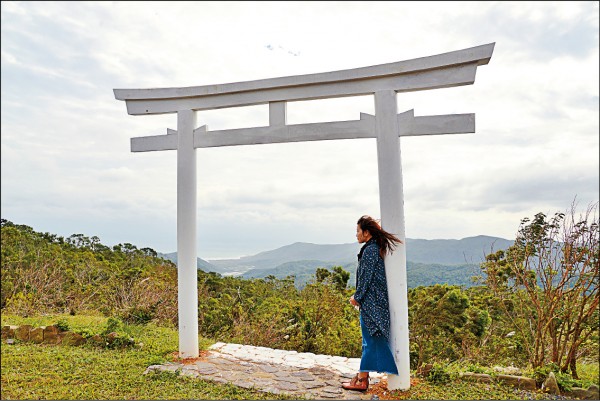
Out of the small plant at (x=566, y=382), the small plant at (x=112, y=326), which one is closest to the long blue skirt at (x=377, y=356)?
the small plant at (x=566, y=382)

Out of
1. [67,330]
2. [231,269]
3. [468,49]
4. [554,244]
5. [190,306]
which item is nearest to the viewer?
A: [468,49]

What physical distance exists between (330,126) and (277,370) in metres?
2.59

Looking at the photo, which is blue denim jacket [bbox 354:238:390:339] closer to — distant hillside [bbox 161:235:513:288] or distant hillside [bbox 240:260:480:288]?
distant hillside [bbox 161:235:513:288]

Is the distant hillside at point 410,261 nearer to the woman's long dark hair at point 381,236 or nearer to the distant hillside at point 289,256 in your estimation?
the distant hillside at point 289,256

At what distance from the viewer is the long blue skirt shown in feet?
15.0

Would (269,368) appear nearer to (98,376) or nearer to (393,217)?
(98,376)

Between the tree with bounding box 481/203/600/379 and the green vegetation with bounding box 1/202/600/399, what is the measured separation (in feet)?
0.04

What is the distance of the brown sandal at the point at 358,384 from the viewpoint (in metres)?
4.70

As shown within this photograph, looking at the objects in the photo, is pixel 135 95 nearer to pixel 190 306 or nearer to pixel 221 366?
pixel 190 306

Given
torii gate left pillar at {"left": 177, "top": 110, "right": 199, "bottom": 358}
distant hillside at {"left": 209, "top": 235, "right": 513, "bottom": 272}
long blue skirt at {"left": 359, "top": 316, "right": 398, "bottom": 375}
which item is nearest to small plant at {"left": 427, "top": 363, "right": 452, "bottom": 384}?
long blue skirt at {"left": 359, "top": 316, "right": 398, "bottom": 375}

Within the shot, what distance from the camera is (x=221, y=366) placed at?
215 inches

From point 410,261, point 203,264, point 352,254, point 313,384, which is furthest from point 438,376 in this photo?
point 203,264

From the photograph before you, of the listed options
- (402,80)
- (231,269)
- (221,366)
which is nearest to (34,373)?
(221,366)

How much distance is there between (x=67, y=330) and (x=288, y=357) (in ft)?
9.21
